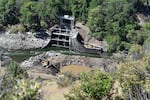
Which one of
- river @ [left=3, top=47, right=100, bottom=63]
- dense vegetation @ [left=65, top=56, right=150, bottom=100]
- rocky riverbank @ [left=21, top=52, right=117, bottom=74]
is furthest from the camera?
river @ [left=3, top=47, right=100, bottom=63]

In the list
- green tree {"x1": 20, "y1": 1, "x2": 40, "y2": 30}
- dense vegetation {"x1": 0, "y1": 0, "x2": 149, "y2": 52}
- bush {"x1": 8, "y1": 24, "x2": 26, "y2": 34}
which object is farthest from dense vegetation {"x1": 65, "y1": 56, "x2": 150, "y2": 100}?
bush {"x1": 8, "y1": 24, "x2": 26, "y2": 34}

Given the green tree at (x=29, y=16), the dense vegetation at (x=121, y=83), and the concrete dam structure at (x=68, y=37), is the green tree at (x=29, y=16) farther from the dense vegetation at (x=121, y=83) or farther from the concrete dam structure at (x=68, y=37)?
the dense vegetation at (x=121, y=83)

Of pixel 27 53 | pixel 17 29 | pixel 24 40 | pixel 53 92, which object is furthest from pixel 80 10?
pixel 53 92

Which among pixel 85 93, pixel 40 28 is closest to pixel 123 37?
pixel 40 28

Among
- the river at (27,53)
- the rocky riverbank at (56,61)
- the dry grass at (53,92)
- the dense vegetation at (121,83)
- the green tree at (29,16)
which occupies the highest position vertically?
the dense vegetation at (121,83)

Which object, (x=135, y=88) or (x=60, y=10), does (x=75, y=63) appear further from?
(x=135, y=88)

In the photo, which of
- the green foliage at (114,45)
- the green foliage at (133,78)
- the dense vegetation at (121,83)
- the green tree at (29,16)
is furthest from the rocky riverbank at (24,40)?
the green foliage at (133,78)

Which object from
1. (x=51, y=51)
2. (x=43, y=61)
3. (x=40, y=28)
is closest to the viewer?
(x=43, y=61)

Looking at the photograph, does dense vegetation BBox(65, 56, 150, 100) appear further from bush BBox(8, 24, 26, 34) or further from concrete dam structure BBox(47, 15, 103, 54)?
bush BBox(8, 24, 26, 34)
